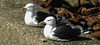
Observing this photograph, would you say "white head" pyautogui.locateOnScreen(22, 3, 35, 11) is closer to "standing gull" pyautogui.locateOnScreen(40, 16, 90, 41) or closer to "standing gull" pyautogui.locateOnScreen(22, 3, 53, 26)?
"standing gull" pyautogui.locateOnScreen(22, 3, 53, 26)

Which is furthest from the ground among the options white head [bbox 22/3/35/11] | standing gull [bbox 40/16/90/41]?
white head [bbox 22/3/35/11]

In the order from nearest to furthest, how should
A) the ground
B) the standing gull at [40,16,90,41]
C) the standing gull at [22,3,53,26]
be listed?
1. the standing gull at [40,16,90,41]
2. the ground
3. the standing gull at [22,3,53,26]

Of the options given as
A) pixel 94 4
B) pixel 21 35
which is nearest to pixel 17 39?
pixel 21 35

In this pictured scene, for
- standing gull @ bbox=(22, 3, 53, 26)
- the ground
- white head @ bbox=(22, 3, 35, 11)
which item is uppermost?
white head @ bbox=(22, 3, 35, 11)

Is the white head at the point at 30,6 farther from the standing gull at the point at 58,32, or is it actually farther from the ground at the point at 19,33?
the standing gull at the point at 58,32

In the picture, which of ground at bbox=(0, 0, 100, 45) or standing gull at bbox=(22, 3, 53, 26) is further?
standing gull at bbox=(22, 3, 53, 26)

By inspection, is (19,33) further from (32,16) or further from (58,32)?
(58,32)

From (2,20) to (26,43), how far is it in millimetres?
1314

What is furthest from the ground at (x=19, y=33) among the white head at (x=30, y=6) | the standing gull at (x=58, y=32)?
the white head at (x=30, y=6)

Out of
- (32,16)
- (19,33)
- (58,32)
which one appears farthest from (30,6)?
(58,32)

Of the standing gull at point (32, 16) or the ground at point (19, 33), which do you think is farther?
the standing gull at point (32, 16)

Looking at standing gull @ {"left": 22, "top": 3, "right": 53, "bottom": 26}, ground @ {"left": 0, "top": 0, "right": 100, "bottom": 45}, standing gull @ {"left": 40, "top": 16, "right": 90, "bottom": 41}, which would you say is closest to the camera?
standing gull @ {"left": 40, "top": 16, "right": 90, "bottom": 41}

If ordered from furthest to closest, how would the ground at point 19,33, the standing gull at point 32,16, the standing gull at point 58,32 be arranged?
the standing gull at point 32,16 → the ground at point 19,33 → the standing gull at point 58,32

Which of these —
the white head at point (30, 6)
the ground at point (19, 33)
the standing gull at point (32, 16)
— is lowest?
the ground at point (19, 33)
